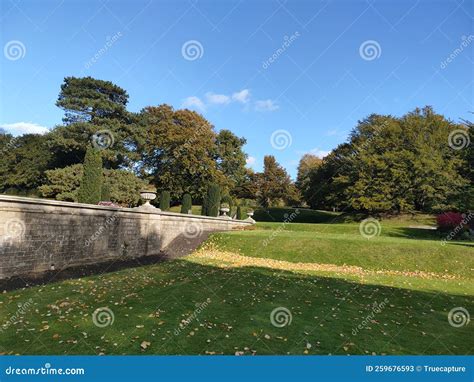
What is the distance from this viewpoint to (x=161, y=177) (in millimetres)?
47469

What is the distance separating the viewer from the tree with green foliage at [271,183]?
217 ft

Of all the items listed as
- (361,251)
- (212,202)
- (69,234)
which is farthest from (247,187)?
(69,234)

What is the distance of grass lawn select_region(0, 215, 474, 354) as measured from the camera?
574 cm

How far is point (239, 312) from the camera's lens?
764 cm

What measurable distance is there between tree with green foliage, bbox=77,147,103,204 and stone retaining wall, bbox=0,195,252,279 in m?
7.58

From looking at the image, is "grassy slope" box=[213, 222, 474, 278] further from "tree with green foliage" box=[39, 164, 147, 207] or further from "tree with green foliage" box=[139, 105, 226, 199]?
"tree with green foliage" box=[139, 105, 226, 199]

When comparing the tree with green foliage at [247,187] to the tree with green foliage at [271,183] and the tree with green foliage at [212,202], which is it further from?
the tree with green foliage at [212,202]

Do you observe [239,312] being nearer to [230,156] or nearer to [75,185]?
[75,185]

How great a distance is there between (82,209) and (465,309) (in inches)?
492

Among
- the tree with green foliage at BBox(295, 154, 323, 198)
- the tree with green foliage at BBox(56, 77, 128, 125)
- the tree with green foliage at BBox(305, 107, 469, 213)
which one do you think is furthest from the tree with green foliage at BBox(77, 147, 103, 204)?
the tree with green foliage at BBox(295, 154, 323, 198)

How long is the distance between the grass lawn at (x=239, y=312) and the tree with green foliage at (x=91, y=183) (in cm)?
1158

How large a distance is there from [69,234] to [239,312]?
7527 mm

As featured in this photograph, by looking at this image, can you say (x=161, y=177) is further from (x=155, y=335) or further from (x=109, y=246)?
(x=155, y=335)

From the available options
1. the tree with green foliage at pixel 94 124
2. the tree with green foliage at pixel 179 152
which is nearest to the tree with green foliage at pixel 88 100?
the tree with green foliage at pixel 94 124
